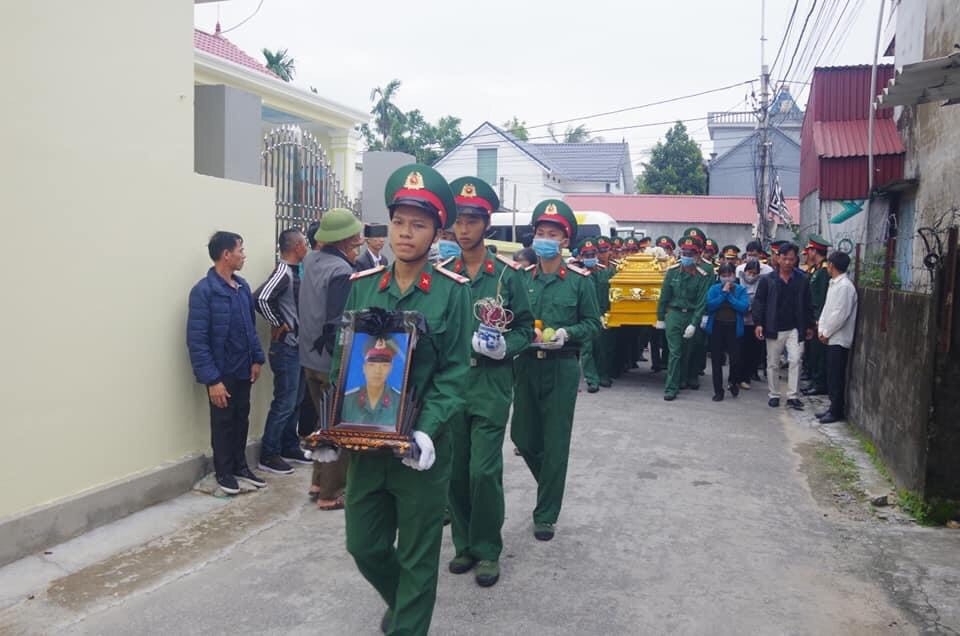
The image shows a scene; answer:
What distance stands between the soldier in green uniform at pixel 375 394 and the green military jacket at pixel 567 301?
8.26 ft

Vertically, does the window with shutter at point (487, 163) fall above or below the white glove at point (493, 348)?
above

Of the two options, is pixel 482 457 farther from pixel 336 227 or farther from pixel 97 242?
pixel 97 242

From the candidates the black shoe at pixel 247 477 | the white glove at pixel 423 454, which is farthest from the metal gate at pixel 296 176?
the white glove at pixel 423 454

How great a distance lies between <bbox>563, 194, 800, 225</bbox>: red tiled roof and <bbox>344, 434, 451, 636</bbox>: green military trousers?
108 ft

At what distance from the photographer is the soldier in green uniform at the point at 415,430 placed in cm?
340

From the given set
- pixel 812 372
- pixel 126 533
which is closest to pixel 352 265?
pixel 126 533

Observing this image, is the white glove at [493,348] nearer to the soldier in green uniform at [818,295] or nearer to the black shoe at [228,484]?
the black shoe at [228,484]

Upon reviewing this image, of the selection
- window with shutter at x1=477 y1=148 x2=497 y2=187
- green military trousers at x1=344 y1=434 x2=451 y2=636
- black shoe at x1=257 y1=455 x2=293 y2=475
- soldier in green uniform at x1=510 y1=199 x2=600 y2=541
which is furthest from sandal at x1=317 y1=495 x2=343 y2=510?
window with shutter at x1=477 y1=148 x2=497 y2=187

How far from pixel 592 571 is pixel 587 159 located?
42.2 meters

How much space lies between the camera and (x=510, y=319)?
470cm

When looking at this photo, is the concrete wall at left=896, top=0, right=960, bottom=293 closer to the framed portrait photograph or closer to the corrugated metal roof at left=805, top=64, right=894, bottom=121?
the corrugated metal roof at left=805, top=64, right=894, bottom=121

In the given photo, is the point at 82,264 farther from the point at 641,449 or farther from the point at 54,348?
the point at 641,449

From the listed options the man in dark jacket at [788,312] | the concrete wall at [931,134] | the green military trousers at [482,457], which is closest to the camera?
the green military trousers at [482,457]

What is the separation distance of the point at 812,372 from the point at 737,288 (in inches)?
83.9
